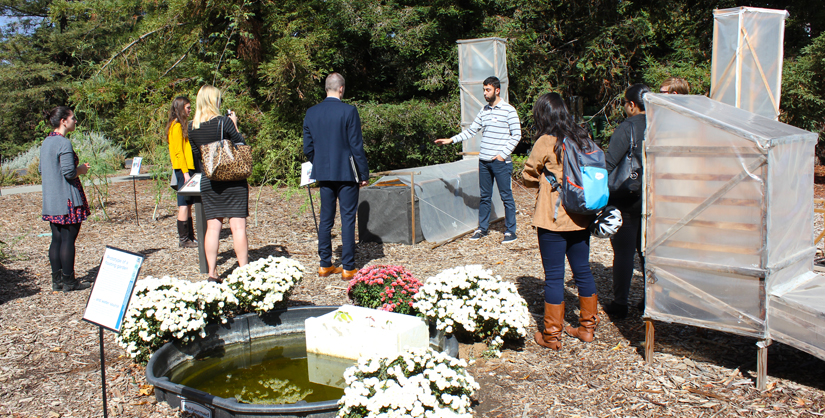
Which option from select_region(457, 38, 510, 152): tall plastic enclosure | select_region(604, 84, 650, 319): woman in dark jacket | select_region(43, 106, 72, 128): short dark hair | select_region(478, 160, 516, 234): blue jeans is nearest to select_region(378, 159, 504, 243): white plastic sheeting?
select_region(478, 160, 516, 234): blue jeans

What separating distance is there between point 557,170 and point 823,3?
13240 mm

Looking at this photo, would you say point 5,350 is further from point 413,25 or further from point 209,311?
point 413,25

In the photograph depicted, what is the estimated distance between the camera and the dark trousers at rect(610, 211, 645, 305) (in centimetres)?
390

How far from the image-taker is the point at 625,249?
13.2 feet

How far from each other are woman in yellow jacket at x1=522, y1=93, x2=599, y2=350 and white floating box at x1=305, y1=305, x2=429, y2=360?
849mm

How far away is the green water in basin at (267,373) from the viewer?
10.6 ft

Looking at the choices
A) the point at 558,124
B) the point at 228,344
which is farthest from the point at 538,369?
the point at 228,344

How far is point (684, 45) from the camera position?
13914mm

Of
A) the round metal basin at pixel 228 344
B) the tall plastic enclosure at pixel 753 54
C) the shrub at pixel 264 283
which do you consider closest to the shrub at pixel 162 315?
the round metal basin at pixel 228 344

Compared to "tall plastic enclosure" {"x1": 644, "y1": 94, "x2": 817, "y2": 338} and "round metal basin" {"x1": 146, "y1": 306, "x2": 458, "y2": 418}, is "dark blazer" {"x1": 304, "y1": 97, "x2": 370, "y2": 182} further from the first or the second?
"tall plastic enclosure" {"x1": 644, "y1": 94, "x2": 817, "y2": 338}

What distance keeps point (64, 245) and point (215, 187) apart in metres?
1.60

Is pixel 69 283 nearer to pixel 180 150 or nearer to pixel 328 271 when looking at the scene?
pixel 180 150

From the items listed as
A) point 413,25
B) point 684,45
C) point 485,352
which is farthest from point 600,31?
point 485,352

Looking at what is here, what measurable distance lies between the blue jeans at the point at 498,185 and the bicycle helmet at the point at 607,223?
2.97 m
